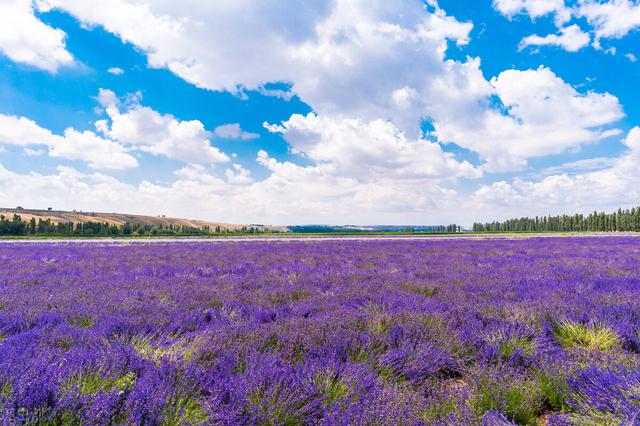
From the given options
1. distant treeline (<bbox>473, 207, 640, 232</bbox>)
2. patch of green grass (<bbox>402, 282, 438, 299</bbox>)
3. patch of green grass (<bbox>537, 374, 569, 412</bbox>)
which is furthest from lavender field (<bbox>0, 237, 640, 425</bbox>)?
distant treeline (<bbox>473, 207, 640, 232</bbox>)

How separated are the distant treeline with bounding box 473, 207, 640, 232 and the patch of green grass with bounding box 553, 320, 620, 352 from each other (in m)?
124

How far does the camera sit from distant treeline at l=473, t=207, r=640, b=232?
92794mm

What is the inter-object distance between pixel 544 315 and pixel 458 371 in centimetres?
213

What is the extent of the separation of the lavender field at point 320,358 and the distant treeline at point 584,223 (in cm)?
12383

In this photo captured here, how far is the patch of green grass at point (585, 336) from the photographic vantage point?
3.22 meters

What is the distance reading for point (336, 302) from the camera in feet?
16.2

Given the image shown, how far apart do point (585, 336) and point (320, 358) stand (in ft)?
10.6

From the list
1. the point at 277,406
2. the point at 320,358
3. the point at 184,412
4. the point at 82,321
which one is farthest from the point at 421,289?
the point at 82,321

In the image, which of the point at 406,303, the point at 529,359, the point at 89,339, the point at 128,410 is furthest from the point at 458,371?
the point at 89,339

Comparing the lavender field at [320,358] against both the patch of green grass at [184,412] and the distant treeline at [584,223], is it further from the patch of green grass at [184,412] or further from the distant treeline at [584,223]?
the distant treeline at [584,223]

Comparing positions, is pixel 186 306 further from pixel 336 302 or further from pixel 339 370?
pixel 339 370

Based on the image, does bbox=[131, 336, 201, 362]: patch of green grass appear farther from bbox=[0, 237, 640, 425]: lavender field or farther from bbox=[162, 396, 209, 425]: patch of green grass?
bbox=[162, 396, 209, 425]: patch of green grass

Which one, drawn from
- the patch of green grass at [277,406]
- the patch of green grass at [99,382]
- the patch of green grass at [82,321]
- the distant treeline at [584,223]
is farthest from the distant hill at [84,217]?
the distant treeline at [584,223]

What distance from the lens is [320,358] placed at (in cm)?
276
